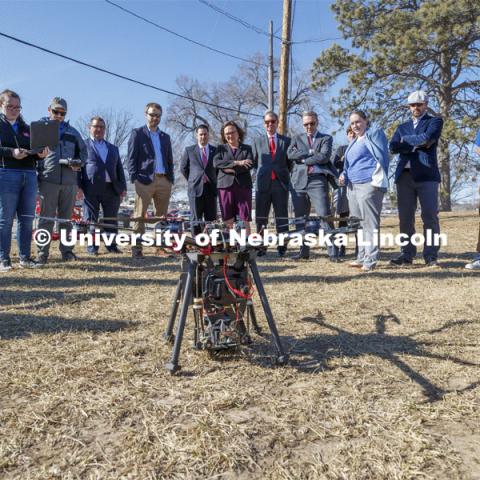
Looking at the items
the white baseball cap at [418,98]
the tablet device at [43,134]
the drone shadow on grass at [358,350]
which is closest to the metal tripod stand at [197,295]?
the drone shadow on grass at [358,350]

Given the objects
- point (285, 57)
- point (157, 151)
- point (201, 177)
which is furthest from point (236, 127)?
point (285, 57)

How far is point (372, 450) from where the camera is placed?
1.58m

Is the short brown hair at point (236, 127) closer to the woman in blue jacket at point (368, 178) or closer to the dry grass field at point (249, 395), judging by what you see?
the woman in blue jacket at point (368, 178)

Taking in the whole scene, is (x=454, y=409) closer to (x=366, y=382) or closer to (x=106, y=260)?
(x=366, y=382)

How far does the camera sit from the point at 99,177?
261 inches

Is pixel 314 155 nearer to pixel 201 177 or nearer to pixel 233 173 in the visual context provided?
pixel 233 173

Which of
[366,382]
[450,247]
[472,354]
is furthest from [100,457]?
[450,247]

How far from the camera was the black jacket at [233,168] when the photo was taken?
570 centimetres

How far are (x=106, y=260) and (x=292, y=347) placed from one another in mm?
4186

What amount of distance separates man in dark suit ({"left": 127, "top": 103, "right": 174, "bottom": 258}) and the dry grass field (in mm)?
2904

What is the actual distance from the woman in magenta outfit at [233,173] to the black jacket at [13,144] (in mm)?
2323

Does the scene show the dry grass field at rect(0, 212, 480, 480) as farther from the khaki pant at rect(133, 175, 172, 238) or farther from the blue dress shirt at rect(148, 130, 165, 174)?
the blue dress shirt at rect(148, 130, 165, 174)

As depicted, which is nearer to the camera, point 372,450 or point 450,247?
point 372,450

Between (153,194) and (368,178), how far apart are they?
10.6ft
